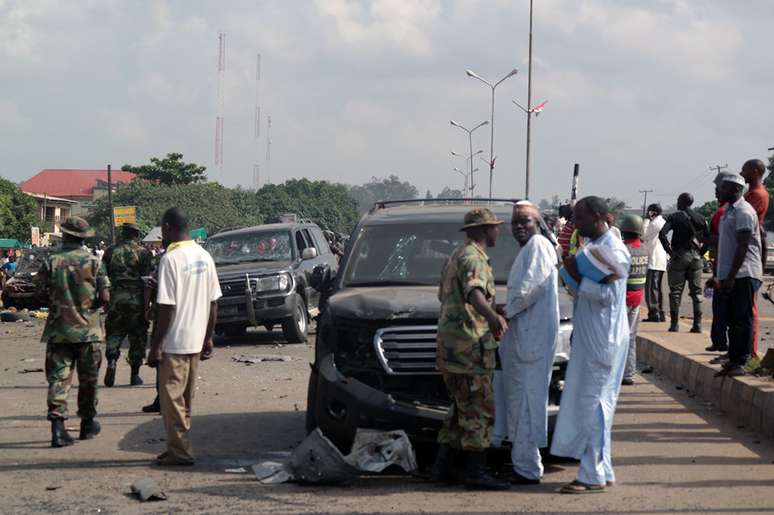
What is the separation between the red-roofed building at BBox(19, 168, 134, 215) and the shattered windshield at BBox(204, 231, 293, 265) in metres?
150

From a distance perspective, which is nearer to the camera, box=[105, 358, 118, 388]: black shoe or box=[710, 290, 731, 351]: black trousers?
box=[710, 290, 731, 351]: black trousers

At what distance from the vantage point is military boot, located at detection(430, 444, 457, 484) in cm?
723

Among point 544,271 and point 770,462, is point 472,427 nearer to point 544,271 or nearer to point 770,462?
point 544,271

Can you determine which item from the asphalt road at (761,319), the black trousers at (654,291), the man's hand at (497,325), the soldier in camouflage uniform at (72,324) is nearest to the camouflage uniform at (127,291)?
the soldier in camouflage uniform at (72,324)

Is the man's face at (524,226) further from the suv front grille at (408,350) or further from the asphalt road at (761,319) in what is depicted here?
the asphalt road at (761,319)

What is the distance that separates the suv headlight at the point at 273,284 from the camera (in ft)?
56.2

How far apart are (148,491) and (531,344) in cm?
248

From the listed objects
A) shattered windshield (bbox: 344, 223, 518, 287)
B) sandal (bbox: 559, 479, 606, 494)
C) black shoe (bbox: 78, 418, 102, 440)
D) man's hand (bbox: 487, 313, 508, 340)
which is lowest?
black shoe (bbox: 78, 418, 102, 440)

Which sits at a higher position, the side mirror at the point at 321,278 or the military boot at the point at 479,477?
the side mirror at the point at 321,278

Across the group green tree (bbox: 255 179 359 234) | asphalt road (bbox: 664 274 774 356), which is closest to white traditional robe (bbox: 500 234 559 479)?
asphalt road (bbox: 664 274 774 356)

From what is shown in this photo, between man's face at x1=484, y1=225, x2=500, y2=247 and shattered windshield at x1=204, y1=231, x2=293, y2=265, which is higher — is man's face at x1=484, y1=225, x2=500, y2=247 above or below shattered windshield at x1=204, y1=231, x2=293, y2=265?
above

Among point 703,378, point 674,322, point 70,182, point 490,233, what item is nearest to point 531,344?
point 490,233

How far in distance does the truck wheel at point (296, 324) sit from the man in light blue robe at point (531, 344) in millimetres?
10423

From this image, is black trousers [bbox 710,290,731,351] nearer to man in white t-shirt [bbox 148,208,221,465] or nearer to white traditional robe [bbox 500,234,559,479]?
white traditional robe [bbox 500,234,559,479]
